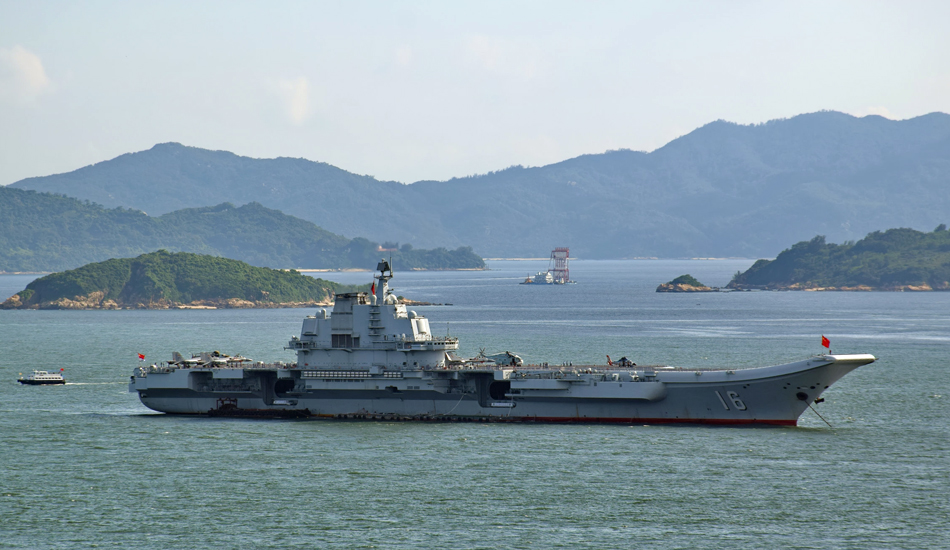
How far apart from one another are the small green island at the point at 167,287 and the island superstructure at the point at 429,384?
372ft

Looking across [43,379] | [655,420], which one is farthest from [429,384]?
[43,379]

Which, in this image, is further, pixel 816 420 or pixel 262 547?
pixel 816 420

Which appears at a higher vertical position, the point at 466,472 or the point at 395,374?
the point at 395,374

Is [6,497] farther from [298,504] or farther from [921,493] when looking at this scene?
[921,493]

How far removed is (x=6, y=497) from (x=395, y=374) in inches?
696

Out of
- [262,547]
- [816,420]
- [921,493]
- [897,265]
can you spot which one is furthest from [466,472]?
[897,265]

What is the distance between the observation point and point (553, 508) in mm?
31391

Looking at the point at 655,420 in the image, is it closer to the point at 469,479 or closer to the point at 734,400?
the point at 734,400

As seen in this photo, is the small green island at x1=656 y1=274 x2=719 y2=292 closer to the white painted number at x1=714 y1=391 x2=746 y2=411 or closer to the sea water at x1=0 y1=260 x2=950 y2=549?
the sea water at x1=0 y1=260 x2=950 y2=549

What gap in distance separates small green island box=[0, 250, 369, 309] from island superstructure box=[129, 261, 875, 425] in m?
113

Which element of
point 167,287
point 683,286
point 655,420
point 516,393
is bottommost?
point 655,420

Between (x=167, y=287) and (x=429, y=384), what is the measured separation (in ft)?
411

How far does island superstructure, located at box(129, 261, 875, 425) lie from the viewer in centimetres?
4241

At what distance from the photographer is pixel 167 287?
528 feet
